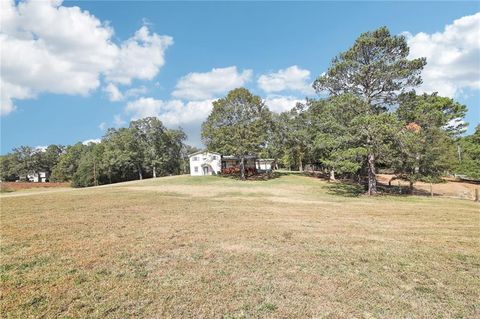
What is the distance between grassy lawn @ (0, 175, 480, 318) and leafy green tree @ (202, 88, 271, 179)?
30.5 meters

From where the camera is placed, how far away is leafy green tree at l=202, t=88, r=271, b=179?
137 feet

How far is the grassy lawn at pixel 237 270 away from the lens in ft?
15.3

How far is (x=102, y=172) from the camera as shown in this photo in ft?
204

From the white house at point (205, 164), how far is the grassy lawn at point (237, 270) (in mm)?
43518

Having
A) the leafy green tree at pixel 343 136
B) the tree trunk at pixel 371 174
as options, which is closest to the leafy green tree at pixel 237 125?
the leafy green tree at pixel 343 136

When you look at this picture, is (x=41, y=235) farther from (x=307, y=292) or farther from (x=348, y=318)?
(x=348, y=318)

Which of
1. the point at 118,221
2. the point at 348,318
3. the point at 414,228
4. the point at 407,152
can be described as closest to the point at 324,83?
the point at 407,152

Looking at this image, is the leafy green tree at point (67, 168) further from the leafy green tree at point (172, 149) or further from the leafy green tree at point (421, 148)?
the leafy green tree at point (421, 148)

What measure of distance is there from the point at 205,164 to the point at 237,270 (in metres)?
49.2

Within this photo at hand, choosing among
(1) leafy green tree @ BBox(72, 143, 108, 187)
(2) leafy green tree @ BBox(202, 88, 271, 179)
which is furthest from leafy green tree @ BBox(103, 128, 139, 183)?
(2) leafy green tree @ BBox(202, 88, 271, 179)

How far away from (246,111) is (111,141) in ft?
116

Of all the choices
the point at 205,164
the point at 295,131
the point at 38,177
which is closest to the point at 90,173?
the point at 205,164

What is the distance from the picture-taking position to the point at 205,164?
5509 cm

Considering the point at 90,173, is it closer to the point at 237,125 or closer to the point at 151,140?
the point at 151,140
